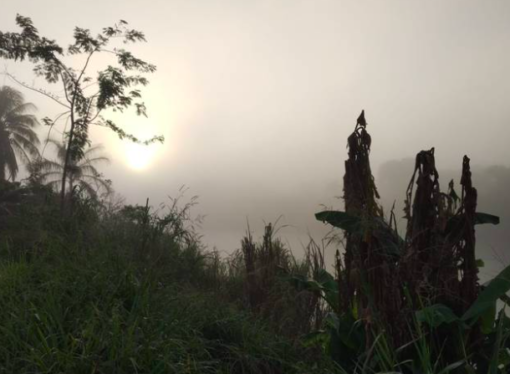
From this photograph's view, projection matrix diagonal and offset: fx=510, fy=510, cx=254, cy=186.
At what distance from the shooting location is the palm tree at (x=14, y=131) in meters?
27.3

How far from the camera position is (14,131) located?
28859mm

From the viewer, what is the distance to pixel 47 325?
4035 millimetres

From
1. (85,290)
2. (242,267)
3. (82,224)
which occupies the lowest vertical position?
(85,290)

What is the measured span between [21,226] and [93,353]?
6793mm

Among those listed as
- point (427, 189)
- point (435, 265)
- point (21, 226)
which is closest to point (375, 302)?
point (435, 265)

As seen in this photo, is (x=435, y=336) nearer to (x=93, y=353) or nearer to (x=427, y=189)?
(x=427, y=189)

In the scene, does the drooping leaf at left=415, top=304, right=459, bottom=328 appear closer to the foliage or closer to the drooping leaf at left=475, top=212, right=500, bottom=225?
the foliage

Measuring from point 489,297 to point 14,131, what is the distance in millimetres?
29787

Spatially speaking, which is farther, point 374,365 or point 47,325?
point 47,325

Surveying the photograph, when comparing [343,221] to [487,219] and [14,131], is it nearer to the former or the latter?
[487,219]

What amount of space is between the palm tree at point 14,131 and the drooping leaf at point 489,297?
2753cm

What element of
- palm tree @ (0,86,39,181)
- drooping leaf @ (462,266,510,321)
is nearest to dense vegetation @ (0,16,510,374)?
drooping leaf @ (462,266,510,321)

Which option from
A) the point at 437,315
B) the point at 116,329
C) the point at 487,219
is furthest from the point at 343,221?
the point at 116,329

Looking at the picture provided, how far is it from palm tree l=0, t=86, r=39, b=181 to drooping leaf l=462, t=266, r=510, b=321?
90.3 ft
